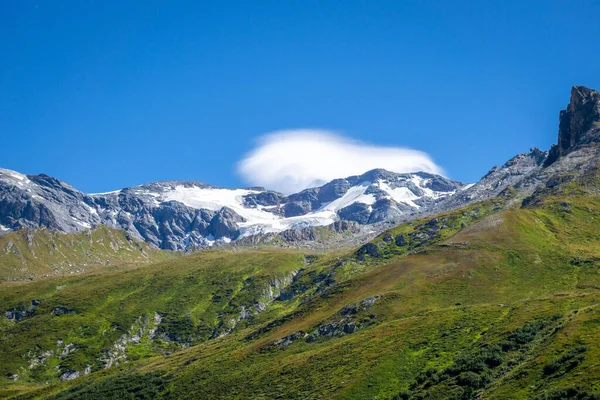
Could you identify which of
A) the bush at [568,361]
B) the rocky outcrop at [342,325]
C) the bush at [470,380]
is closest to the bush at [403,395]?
the bush at [470,380]

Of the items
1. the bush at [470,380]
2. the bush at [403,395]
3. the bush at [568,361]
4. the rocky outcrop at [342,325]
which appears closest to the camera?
the bush at [568,361]

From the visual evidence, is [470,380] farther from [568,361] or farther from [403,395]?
[568,361]

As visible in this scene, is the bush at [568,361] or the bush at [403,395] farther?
the bush at [403,395]

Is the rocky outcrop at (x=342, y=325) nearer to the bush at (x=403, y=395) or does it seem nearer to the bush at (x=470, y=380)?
the bush at (x=403, y=395)

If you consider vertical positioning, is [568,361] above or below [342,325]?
below

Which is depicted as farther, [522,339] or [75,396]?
[75,396]

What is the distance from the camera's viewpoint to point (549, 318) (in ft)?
402

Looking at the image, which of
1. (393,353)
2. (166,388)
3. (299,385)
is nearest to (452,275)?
(393,353)

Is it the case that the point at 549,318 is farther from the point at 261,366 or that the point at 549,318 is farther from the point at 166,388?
the point at 166,388

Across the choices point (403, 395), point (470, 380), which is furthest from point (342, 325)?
point (470, 380)

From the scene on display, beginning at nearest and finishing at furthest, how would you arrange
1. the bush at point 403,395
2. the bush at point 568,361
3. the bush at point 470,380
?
1. the bush at point 568,361
2. the bush at point 470,380
3. the bush at point 403,395

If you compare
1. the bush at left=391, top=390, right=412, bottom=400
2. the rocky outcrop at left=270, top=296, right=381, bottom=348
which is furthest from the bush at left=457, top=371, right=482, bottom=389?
the rocky outcrop at left=270, top=296, right=381, bottom=348

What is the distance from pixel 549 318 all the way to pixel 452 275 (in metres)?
70.0

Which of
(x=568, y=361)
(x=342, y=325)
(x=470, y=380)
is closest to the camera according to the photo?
(x=568, y=361)
